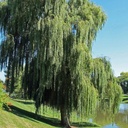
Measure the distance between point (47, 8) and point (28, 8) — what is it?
130 centimetres

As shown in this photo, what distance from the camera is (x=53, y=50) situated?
53.0ft

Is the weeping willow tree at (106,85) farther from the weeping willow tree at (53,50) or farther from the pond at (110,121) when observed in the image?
the pond at (110,121)

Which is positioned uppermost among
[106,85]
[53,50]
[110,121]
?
[53,50]

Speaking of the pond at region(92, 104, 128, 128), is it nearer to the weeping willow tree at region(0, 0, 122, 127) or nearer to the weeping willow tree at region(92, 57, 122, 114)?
the weeping willow tree at region(92, 57, 122, 114)

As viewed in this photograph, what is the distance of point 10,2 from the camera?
17.6 meters

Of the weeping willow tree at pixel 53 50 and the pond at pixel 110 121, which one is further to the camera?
the pond at pixel 110 121

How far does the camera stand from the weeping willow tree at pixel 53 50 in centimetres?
1630

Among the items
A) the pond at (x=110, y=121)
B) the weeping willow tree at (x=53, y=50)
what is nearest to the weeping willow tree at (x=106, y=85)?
the weeping willow tree at (x=53, y=50)

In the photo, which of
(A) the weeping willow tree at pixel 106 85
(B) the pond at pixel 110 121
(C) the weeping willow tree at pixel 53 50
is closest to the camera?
(C) the weeping willow tree at pixel 53 50

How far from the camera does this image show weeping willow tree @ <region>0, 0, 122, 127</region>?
16.3 m

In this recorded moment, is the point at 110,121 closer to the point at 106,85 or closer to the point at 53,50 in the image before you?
the point at 106,85

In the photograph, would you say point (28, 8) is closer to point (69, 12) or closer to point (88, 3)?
point (69, 12)

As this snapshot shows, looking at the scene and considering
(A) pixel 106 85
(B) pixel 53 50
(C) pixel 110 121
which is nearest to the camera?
(B) pixel 53 50

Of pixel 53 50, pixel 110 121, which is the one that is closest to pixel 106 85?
pixel 53 50
